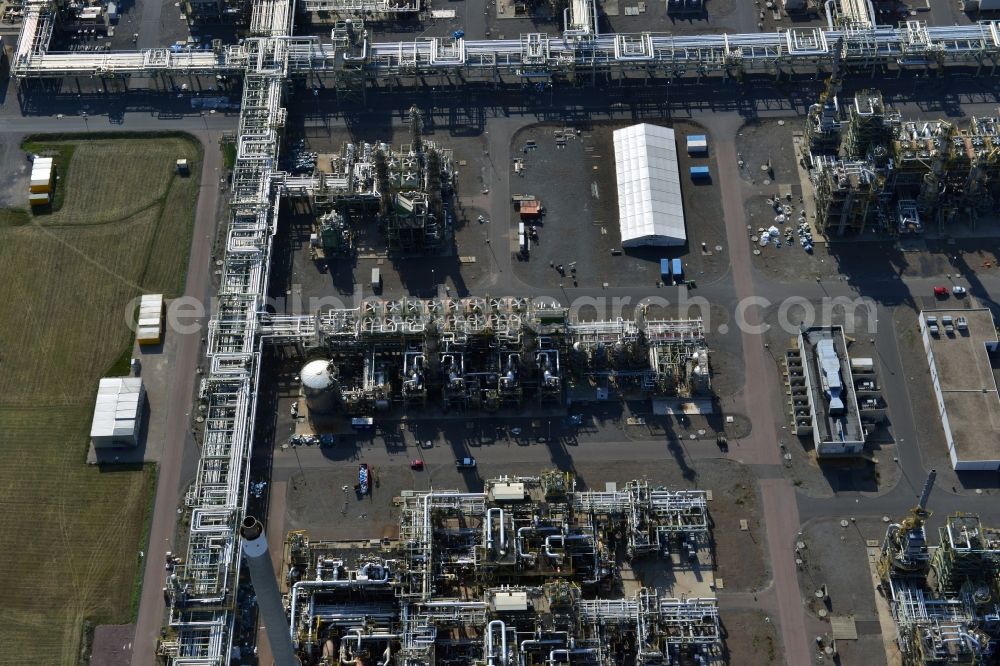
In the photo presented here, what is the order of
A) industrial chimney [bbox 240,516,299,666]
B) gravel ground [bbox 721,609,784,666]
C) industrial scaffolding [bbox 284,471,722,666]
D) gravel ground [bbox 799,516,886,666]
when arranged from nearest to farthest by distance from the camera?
industrial chimney [bbox 240,516,299,666]
industrial scaffolding [bbox 284,471,722,666]
gravel ground [bbox 721,609,784,666]
gravel ground [bbox 799,516,886,666]

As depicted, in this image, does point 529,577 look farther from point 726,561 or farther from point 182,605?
point 182,605

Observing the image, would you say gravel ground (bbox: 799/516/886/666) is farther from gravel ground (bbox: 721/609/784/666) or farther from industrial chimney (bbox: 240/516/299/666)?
industrial chimney (bbox: 240/516/299/666)

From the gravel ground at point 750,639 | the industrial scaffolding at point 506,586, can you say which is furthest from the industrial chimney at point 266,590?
the gravel ground at point 750,639

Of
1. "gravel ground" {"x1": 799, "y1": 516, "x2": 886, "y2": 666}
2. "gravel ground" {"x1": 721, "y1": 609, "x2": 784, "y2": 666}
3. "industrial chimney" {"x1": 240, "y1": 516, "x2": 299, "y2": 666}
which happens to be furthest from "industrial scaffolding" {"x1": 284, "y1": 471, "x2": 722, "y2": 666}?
"gravel ground" {"x1": 799, "y1": 516, "x2": 886, "y2": 666}

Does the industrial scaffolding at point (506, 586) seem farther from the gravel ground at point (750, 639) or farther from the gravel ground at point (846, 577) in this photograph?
the gravel ground at point (846, 577)

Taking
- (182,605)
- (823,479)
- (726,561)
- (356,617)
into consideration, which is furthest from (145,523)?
(823,479)

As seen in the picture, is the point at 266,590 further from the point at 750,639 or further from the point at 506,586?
the point at 750,639

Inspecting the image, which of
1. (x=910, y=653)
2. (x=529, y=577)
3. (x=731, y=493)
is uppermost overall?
(x=731, y=493)

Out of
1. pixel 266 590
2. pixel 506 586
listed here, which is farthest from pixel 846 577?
pixel 266 590
